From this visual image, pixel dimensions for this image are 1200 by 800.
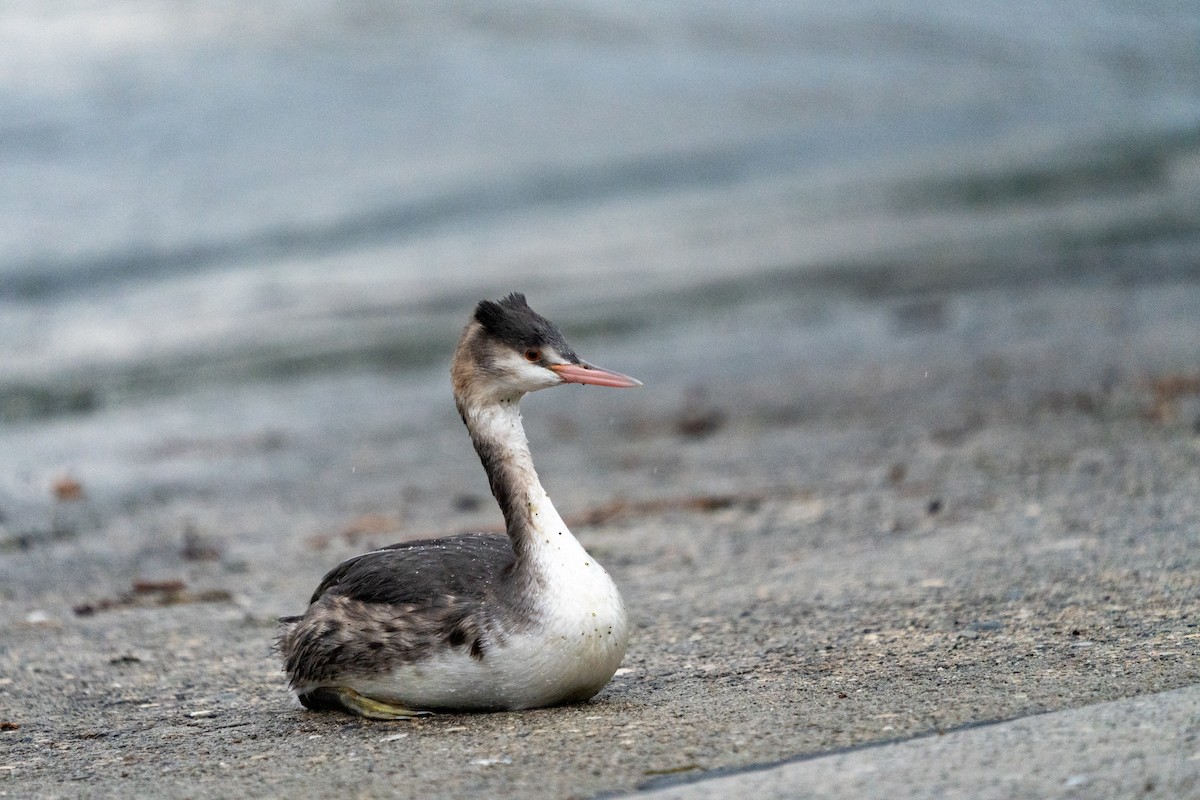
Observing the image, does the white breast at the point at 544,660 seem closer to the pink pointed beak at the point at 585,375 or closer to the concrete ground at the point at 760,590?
the concrete ground at the point at 760,590

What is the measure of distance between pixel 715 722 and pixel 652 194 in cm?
1941

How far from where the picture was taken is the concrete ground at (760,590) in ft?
13.3

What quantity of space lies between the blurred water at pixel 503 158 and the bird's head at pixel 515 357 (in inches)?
352

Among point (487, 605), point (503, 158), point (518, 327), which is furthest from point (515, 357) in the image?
point (503, 158)

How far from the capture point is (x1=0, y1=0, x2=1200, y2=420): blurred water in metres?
17.4

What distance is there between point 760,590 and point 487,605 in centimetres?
214

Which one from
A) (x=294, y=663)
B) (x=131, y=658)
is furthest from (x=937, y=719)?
(x=131, y=658)

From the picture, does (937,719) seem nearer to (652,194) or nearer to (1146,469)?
(1146,469)

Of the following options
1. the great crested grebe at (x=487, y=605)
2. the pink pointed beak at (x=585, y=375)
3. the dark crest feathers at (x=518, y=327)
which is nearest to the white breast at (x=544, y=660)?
the great crested grebe at (x=487, y=605)

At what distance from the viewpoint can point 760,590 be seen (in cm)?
660

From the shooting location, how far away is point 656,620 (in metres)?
6.31

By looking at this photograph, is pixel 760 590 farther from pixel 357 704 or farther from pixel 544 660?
pixel 357 704

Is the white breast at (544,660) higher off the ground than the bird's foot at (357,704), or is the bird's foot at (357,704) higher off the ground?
the white breast at (544,660)

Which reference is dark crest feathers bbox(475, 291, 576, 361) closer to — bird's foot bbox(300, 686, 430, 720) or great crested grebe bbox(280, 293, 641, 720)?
great crested grebe bbox(280, 293, 641, 720)
